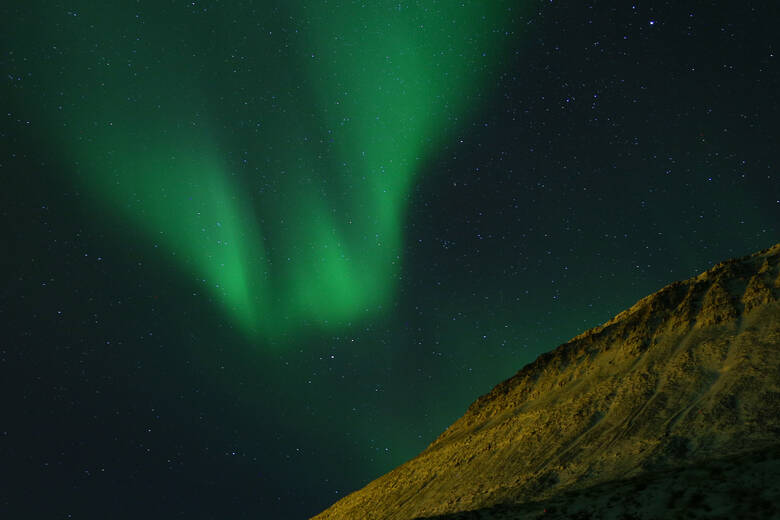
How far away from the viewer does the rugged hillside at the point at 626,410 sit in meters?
23.0

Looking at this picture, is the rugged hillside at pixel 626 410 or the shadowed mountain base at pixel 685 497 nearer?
the shadowed mountain base at pixel 685 497

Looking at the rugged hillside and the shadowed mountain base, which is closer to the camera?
the shadowed mountain base

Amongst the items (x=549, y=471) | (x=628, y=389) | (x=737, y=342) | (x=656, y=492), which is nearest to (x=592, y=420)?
(x=628, y=389)

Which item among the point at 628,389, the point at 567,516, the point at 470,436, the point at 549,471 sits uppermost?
the point at 470,436

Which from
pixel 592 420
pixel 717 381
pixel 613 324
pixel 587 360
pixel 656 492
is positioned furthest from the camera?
pixel 613 324

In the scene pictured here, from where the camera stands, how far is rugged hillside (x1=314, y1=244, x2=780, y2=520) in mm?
22953

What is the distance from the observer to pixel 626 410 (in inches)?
1153

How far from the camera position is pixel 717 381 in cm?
2794

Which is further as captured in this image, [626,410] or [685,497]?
[626,410]

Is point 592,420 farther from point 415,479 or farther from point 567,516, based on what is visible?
point 567,516

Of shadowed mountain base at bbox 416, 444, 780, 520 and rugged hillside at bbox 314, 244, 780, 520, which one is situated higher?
rugged hillside at bbox 314, 244, 780, 520

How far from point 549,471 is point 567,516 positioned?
11.3m

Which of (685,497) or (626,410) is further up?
(626,410)

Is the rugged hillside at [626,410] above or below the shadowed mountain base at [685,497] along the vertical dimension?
above
